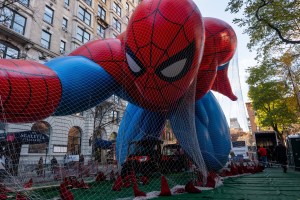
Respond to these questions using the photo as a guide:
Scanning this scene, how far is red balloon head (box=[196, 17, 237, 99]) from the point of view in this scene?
6.43 meters

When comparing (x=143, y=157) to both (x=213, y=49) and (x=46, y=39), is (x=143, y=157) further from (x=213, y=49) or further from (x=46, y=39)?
(x=46, y=39)

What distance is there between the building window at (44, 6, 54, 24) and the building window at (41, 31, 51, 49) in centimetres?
132

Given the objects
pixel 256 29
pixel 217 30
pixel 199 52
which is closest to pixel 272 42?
pixel 256 29

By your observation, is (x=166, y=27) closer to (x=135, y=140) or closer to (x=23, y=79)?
(x=23, y=79)

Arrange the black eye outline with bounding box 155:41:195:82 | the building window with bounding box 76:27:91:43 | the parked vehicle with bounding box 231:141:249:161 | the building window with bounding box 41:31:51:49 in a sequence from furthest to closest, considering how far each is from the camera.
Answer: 1. the parked vehicle with bounding box 231:141:249:161
2. the building window with bounding box 76:27:91:43
3. the building window with bounding box 41:31:51:49
4. the black eye outline with bounding box 155:41:195:82

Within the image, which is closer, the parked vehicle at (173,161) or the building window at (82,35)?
the parked vehicle at (173,161)

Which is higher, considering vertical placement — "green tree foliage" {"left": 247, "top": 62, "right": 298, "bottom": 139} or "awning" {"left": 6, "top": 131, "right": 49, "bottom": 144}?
"green tree foliage" {"left": 247, "top": 62, "right": 298, "bottom": 139}

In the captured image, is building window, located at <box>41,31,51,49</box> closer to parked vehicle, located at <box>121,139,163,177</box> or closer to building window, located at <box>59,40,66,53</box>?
building window, located at <box>59,40,66,53</box>

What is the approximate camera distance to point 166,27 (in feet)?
→ 15.5

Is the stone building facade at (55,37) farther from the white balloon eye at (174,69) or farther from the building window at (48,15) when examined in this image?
the white balloon eye at (174,69)

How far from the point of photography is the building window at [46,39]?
21.8 meters

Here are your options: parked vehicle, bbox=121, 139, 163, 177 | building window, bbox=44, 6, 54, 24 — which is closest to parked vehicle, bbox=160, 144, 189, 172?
parked vehicle, bbox=121, 139, 163, 177

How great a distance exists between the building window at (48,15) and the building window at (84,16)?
163 inches

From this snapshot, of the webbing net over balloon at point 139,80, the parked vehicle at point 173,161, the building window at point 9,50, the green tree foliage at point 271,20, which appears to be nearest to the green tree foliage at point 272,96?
the green tree foliage at point 271,20
